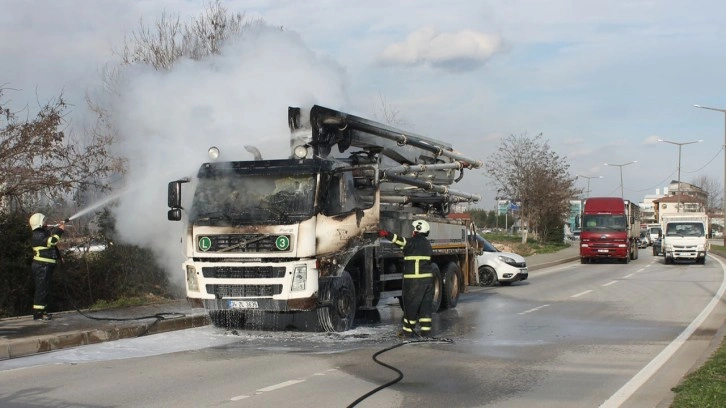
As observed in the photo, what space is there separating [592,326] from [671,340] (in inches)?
72.1

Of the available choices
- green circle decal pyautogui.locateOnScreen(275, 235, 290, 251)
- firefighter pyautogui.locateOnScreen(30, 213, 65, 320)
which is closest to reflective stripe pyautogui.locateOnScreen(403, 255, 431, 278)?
green circle decal pyautogui.locateOnScreen(275, 235, 290, 251)

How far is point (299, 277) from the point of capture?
36.3 feet

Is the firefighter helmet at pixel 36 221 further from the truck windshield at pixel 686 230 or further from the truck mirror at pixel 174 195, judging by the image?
the truck windshield at pixel 686 230

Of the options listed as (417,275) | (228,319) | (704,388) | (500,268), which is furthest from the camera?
(500,268)

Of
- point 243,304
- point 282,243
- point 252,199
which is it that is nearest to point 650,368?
point 282,243

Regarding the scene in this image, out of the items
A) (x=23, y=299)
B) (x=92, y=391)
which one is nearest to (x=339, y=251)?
(x=92, y=391)

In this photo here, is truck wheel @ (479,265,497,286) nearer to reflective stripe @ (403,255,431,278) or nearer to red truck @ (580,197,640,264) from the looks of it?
reflective stripe @ (403,255,431,278)

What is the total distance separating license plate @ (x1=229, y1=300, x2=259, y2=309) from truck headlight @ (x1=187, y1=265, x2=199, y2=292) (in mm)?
666

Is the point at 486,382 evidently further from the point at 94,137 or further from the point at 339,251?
the point at 94,137

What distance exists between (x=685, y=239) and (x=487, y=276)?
16.6m

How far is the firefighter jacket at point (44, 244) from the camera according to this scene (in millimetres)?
12445

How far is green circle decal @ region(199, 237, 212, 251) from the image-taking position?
1140cm

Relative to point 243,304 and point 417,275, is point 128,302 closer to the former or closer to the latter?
point 243,304

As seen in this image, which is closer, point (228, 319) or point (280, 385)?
point (280, 385)
